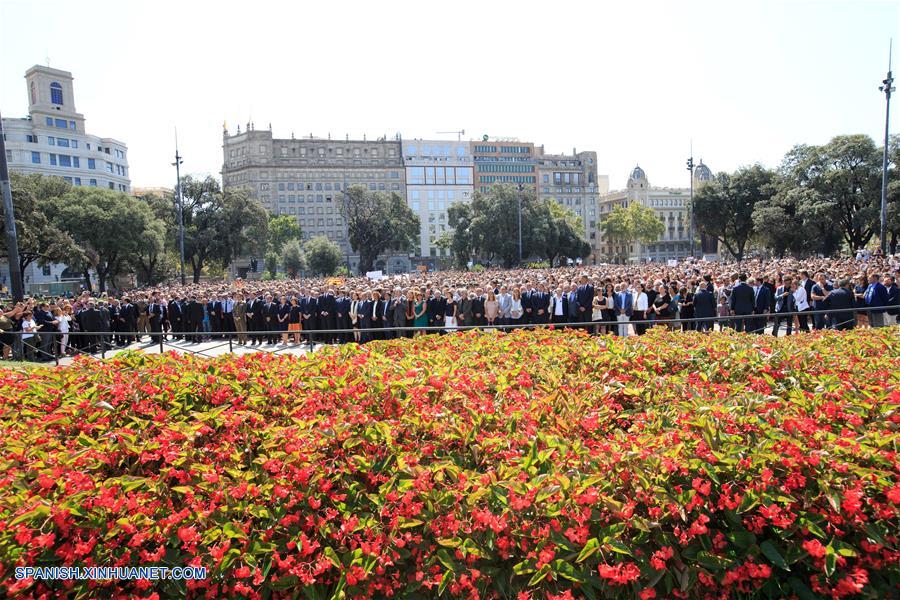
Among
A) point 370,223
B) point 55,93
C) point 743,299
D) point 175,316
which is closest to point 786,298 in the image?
point 743,299

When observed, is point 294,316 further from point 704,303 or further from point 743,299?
point 743,299

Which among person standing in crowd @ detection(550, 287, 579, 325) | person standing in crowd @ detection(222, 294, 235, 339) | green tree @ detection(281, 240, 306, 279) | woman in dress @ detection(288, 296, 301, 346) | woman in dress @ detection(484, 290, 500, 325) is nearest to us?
woman in dress @ detection(484, 290, 500, 325)

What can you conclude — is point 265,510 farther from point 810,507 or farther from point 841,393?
point 841,393

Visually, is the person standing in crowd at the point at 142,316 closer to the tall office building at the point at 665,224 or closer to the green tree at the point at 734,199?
the green tree at the point at 734,199

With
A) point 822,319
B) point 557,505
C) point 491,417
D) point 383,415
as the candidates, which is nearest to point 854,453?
point 557,505

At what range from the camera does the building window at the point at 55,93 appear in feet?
309

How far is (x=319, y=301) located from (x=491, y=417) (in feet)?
53.8

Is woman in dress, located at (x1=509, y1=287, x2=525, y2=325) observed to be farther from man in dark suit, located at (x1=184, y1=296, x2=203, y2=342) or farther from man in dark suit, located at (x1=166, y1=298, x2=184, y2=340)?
man in dark suit, located at (x1=166, y1=298, x2=184, y2=340)

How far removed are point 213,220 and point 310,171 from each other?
8316 centimetres

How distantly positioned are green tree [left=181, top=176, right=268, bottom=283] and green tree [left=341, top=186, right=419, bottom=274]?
24536 millimetres

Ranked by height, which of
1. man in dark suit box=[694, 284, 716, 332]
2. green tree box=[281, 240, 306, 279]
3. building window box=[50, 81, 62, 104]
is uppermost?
building window box=[50, 81, 62, 104]

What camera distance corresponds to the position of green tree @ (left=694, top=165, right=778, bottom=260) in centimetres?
6506

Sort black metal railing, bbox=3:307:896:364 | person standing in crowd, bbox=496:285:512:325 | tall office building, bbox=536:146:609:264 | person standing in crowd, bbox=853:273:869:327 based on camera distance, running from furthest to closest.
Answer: tall office building, bbox=536:146:609:264 < person standing in crowd, bbox=496:285:512:325 < person standing in crowd, bbox=853:273:869:327 < black metal railing, bbox=3:307:896:364

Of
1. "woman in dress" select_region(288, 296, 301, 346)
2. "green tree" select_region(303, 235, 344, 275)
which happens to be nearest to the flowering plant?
"woman in dress" select_region(288, 296, 301, 346)
